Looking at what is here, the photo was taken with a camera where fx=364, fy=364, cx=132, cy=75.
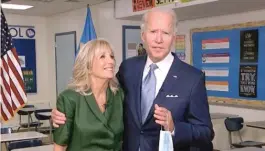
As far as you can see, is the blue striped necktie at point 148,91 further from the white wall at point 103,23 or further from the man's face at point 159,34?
the white wall at point 103,23

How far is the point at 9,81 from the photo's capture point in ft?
13.7

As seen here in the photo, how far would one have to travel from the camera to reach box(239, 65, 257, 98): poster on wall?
5.70 meters

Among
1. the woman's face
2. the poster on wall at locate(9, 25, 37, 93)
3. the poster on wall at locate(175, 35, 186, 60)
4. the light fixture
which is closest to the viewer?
the woman's face

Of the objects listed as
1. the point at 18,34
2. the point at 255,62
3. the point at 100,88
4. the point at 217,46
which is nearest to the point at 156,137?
the point at 100,88

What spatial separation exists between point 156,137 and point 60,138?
49 centimetres

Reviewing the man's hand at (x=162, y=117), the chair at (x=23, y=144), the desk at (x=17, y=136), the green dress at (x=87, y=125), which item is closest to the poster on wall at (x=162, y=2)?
the desk at (x=17, y=136)

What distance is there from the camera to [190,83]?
1.81 metres

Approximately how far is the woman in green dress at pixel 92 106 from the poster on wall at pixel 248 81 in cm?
421

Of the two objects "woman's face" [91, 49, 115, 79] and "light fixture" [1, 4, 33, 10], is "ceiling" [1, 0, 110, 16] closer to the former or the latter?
"light fixture" [1, 4, 33, 10]

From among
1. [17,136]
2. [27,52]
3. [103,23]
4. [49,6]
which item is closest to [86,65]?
[17,136]

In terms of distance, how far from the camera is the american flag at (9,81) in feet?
13.5

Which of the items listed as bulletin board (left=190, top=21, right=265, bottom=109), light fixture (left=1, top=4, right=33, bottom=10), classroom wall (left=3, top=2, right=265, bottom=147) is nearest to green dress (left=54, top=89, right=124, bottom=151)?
classroom wall (left=3, top=2, right=265, bottom=147)

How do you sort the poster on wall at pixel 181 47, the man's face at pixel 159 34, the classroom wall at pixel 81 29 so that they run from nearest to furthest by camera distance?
the man's face at pixel 159 34 → the classroom wall at pixel 81 29 → the poster on wall at pixel 181 47

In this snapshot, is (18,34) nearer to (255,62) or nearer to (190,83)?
(255,62)
